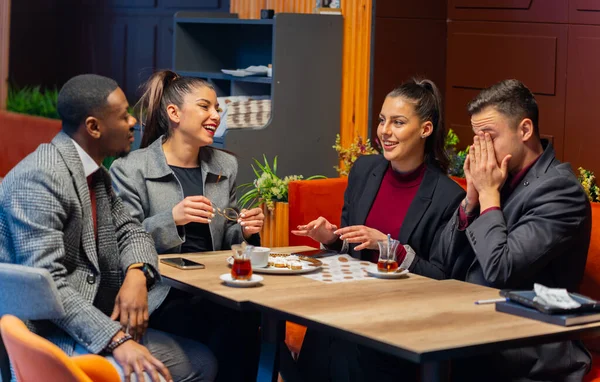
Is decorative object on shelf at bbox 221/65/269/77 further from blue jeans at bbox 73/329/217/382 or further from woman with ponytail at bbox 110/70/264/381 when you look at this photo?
blue jeans at bbox 73/329/217/382

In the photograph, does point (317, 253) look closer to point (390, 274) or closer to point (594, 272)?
point (390, 274)

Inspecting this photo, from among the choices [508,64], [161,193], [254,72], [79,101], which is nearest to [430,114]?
[161,193]

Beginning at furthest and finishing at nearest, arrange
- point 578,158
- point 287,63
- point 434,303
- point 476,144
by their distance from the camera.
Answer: point 287,63 → point 578,158 → point 476,144 → point 434,303

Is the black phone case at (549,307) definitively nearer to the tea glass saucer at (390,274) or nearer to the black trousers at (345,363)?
the tea glass saucer at (390,274)

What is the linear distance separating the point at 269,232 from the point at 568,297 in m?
2.70

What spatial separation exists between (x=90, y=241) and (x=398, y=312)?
911 mm

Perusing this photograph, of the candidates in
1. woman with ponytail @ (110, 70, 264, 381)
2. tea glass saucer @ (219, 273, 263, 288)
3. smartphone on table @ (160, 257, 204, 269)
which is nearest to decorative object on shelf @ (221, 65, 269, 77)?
woman with ponytail @ (110, 70, 264, 381)

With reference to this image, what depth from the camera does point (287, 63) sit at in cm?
551

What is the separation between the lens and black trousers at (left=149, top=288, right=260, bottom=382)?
3.40 metres

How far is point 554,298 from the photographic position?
8.28 feet

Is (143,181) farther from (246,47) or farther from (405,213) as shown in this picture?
(246,47)

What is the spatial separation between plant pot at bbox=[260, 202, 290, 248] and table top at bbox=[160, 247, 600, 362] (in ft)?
6.24

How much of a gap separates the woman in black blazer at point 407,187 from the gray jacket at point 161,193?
388 mm

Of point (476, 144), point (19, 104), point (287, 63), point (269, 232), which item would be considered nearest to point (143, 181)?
point (476, 144)
